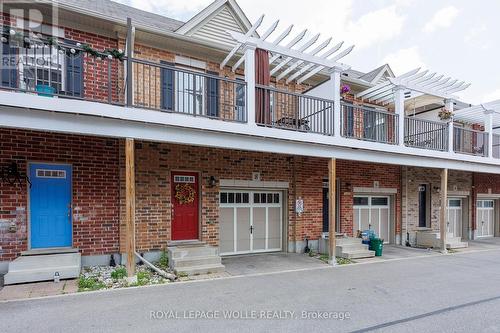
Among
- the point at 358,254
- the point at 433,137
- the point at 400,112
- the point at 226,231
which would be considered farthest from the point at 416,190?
the point at 226,231

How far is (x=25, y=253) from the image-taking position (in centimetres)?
657

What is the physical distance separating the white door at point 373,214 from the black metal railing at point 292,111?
13.1 feet

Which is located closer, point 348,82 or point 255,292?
point 255,292

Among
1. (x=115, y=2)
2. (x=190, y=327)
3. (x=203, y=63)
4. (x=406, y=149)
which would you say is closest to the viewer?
(x=190, y=327)

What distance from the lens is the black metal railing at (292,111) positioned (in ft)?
25.2

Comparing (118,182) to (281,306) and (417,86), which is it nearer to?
(281,306)

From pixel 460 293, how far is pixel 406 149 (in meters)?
4.66

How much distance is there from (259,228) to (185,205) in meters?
2.56

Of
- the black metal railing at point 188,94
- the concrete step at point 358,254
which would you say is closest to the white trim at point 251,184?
the black metal railing at point 188,94

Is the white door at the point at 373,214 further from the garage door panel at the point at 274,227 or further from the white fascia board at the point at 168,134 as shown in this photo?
the garage door panel at the point at 274,227

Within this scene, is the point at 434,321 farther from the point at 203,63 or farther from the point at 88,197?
the point at 203,63

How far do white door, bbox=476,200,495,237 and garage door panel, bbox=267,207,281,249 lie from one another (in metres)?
11.3

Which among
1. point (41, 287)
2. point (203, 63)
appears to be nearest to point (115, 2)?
point (203, 63)

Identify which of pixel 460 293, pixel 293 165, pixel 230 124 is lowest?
pixel 460 293
